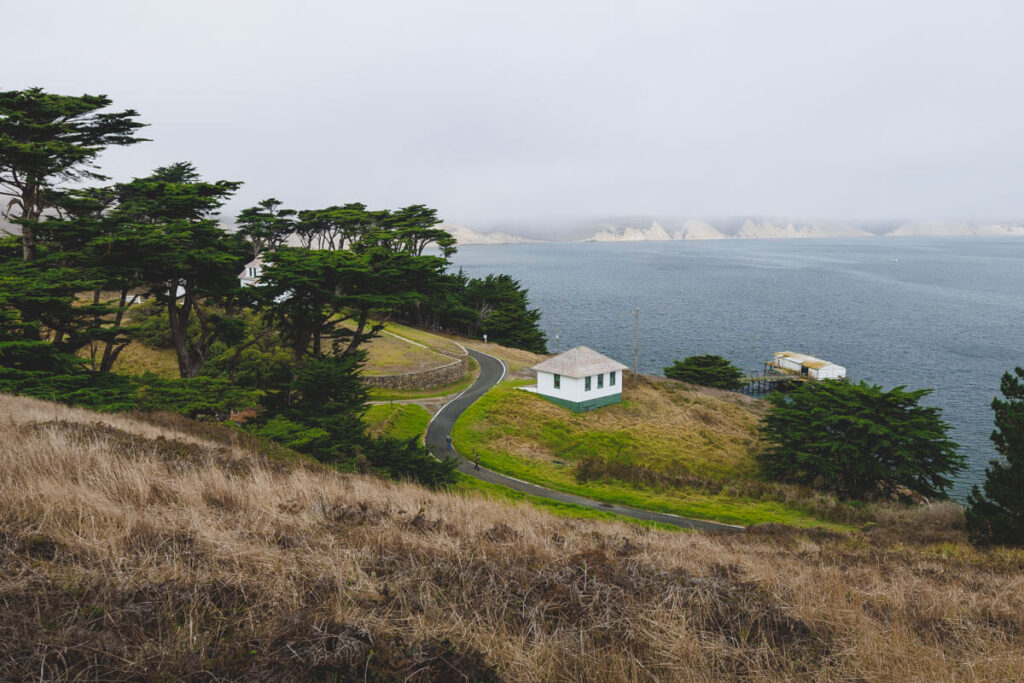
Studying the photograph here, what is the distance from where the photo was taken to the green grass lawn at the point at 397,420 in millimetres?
28891

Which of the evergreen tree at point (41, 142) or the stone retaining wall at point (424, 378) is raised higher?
the evergreen tree at point (41, 142)

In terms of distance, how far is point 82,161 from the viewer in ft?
69.8

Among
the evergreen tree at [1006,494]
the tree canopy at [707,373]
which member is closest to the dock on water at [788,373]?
the tree canopy at [707,373]

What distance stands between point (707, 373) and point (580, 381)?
77.1 ft

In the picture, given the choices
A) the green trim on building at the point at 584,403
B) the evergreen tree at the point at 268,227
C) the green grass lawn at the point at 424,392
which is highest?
the evergreen tree at the point at 268,227

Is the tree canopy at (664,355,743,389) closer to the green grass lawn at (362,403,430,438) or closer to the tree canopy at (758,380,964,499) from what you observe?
the tree canopy at (758,380,964,499)

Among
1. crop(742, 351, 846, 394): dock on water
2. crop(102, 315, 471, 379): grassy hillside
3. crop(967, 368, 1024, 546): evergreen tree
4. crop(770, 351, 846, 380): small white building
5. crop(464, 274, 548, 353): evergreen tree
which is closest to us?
crop(967, 368, 1024, 546): evergreen tree

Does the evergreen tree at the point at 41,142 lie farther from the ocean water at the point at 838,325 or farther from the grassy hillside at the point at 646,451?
the ocean water at the point at 838,325

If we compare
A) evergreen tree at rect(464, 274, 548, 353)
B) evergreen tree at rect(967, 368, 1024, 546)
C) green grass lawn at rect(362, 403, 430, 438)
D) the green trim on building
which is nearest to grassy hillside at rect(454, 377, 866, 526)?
the green trim on building

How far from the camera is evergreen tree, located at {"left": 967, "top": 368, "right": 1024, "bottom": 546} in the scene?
50.1 ft

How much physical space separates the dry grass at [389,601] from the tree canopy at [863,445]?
22.8 meters

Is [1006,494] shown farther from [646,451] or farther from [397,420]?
[397,420]

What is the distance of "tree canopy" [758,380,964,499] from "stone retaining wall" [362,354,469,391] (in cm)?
2255

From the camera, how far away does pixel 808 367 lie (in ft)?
188
